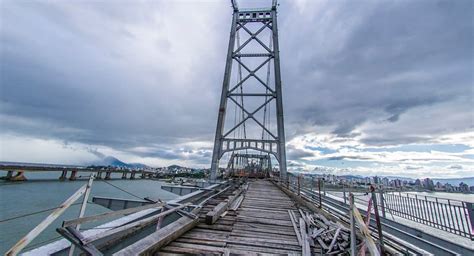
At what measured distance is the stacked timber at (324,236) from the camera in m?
2.96

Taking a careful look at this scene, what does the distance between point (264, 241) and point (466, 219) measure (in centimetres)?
562

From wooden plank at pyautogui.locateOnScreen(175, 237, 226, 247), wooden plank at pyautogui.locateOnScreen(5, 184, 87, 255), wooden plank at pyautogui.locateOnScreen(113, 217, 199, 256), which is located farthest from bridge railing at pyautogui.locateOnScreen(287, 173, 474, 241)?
wooden plank at pyautogui.locateOnScreen(5, 184, 87, 255)

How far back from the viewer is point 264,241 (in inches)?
129

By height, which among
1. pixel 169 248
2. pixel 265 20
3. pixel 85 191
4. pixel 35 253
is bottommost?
pixel 169 248

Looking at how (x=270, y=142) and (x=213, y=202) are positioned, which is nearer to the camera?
(x=213, y=202)

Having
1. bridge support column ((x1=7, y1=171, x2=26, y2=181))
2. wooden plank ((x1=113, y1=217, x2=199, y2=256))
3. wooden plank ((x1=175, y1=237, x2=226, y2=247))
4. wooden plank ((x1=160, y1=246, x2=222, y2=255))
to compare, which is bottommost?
bridge support column ((x1=7, y1=171, x2=26, y2=181))

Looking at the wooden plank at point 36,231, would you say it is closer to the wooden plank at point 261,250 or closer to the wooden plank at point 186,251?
the wooden plank at point 186,251

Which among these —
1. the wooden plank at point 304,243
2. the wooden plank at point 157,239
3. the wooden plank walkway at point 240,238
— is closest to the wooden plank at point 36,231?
the wooden plank at point 157,239

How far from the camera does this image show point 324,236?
3393 millimetres

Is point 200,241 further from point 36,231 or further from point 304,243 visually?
point 36,231

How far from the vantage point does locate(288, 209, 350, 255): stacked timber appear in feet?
9.71

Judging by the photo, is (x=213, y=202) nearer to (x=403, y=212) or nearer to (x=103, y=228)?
(x=103, y=228)

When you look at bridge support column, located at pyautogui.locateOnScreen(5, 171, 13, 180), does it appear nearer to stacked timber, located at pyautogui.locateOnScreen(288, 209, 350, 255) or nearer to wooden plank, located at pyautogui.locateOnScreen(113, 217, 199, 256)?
wooden plank, located at pyautogui.locateOnScreen(113, 217, 199, 256)

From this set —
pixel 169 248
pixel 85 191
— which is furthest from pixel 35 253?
pixel 169 248
